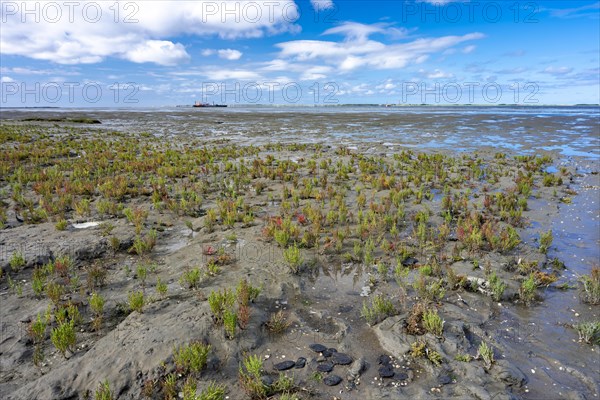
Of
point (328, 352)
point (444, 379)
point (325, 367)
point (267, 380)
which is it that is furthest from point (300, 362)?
point (444, 379)

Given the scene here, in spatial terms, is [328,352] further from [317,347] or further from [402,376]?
[402,376]

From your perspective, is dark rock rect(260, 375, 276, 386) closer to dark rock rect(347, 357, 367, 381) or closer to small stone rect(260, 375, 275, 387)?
small stone rect(260, 375, 275, 387)

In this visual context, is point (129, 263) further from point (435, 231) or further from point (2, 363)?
point (435, 231)

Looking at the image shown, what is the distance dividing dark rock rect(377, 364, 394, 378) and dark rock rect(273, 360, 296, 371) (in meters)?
1.29

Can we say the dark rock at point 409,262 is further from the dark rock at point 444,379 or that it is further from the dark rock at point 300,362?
the dark rock at point 300,362

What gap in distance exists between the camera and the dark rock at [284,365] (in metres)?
5.48

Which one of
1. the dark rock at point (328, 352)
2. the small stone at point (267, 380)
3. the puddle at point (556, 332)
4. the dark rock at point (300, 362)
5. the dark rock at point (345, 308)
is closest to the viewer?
the small stone at point (267, 380)

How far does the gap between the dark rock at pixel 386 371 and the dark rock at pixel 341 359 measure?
47 centimetres

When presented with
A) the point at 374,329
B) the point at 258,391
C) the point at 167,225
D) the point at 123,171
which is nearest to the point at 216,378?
the point at 258,391

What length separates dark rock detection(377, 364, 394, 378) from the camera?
17.6 feet

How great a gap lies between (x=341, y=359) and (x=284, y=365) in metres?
0.89

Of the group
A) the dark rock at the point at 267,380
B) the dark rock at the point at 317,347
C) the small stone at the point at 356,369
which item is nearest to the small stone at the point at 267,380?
the dark rock at the point at 267,380

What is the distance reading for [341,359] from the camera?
5680mm

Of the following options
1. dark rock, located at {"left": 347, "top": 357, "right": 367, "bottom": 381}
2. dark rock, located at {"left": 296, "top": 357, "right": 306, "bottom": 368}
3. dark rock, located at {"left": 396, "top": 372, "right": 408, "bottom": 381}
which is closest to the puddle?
dark rock, located at {"left": 396, "top": 372, "right": 408, "bottom": 381}
